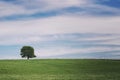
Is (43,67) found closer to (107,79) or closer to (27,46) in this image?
(107,79)

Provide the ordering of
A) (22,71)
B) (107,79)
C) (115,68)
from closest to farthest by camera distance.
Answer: (107,79) < (22,71) < (115,68)

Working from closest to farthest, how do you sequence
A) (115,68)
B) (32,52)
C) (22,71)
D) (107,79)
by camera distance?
(107,79) < (22,71) < (115,68) < (32,52)

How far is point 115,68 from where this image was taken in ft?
261

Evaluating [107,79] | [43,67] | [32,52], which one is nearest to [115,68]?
[43,67]

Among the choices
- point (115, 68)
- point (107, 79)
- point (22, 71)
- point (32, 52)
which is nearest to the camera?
point (107, 79)

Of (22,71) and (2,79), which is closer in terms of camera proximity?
(2,79)

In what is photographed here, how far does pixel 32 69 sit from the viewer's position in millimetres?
75750

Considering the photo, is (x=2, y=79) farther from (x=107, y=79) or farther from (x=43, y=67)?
(x=43, y=67)

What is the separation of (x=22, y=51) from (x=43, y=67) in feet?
153

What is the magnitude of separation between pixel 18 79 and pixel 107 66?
39.1 metres

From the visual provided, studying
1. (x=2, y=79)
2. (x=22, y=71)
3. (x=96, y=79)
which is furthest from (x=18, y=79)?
(x=22, y=71)

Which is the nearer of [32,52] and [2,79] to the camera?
[2,79]

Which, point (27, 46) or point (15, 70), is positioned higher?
point (27, 46)

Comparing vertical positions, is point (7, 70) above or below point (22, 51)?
below
